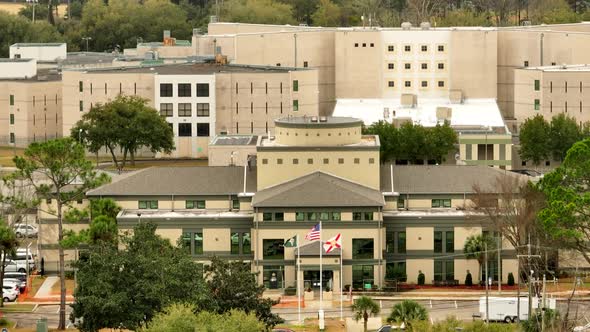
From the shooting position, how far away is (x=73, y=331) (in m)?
111

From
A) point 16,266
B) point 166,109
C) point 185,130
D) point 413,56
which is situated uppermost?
point 413,56

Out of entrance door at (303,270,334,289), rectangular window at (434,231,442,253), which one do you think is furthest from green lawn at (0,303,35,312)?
rectangular window at (434,231,442,253)

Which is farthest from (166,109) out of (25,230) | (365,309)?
(365,309)

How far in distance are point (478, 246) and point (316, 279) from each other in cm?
1039

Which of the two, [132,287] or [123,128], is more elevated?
[123,128]

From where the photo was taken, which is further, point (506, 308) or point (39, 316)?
point (39, 316)

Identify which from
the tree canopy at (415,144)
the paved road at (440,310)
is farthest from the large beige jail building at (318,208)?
the tree canopy at (415,144)

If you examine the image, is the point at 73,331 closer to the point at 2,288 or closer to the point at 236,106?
the point at 2,288

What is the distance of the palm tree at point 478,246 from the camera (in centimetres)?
12331

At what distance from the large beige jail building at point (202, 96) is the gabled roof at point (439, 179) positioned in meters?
48.6

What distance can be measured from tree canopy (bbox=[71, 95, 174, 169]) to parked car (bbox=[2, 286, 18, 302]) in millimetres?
45330

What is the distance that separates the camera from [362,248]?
122438 mm

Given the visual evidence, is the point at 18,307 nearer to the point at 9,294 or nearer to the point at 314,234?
the point at 9,294

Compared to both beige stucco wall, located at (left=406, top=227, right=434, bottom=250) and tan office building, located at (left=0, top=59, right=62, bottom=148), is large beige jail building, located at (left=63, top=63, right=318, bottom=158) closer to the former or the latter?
tan office building, located at (left=0, top=59, right=62, bottom=148)
